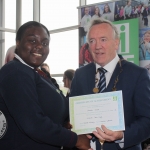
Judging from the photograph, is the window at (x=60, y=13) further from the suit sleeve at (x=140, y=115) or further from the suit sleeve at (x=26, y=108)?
the suit sleeve at (x=26, y=108)

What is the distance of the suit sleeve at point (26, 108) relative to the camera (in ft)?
5.62

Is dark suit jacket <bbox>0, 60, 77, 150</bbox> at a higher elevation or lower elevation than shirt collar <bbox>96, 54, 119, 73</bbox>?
lower

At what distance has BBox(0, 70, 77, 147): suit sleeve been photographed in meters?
1.71

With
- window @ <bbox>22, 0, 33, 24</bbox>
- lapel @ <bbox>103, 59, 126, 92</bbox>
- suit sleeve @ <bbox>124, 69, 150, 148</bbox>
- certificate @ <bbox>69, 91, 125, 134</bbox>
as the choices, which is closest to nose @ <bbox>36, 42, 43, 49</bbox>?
Result: certificate @ <bbox>69, 91, 125, 134</bbox>

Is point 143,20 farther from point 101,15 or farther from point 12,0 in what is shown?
point 12,0

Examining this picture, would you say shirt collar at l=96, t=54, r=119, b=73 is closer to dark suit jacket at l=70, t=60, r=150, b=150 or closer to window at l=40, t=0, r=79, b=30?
dark suit jacket at l=70, t=60, r=150, b=150

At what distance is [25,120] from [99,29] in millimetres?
937

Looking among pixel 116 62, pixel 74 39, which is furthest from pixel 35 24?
pixel 74 39

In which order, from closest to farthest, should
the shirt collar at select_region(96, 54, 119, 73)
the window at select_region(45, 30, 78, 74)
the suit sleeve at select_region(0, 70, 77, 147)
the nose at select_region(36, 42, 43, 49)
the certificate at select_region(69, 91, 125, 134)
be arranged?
the suit sleeve at select_region(0, 70, 77, 147)
the certificate at select_region(69, 91, 125, 134)
the nose at select_region(36, 42, 43, 49)
the shirt collar at select_region(96, 54, 119, 73)
the window at select_region(45, 30, 78, 74)

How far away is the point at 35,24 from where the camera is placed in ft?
6.53

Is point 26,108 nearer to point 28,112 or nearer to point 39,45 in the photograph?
point 28,112

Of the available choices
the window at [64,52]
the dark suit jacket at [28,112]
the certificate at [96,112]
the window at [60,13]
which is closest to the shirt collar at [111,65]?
the certificate at [96,112]

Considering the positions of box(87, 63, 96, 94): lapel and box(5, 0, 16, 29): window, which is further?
box(5, 0, 16, 29): window

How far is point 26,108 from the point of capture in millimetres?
1723
